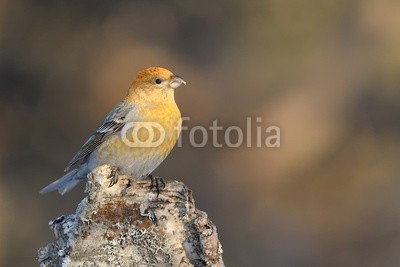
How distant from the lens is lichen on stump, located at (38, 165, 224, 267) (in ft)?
12.3

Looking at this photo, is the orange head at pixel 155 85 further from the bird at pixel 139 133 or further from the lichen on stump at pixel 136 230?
the lichen on stump at pixel 136 230

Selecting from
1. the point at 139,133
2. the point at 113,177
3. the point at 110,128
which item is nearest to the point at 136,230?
the point at 113,177

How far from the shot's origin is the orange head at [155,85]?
633 cm

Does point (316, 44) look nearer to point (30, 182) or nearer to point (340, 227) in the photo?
point (340, 227)

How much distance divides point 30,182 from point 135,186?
19.6ft

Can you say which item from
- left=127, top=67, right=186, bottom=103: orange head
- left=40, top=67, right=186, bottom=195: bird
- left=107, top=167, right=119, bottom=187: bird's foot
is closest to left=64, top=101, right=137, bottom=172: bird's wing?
left=40, top=67, right=186, bottom=195: bird

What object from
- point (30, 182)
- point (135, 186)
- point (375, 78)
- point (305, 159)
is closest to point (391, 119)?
point (375, 78)

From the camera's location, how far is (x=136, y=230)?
379 centimetres

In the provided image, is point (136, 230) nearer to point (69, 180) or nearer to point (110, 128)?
point (110, 128)

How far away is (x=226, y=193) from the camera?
1008cm

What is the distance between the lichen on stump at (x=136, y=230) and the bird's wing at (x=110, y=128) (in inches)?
90.5

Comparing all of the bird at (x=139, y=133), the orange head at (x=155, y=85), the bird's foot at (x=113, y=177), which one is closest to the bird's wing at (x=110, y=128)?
the bird at (x=139, y=133)

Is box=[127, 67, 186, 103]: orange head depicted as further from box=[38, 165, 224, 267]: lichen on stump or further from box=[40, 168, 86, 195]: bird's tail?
box=[38, 165, 224, 267]: lichen on stump

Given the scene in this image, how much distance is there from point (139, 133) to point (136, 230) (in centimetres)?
241
